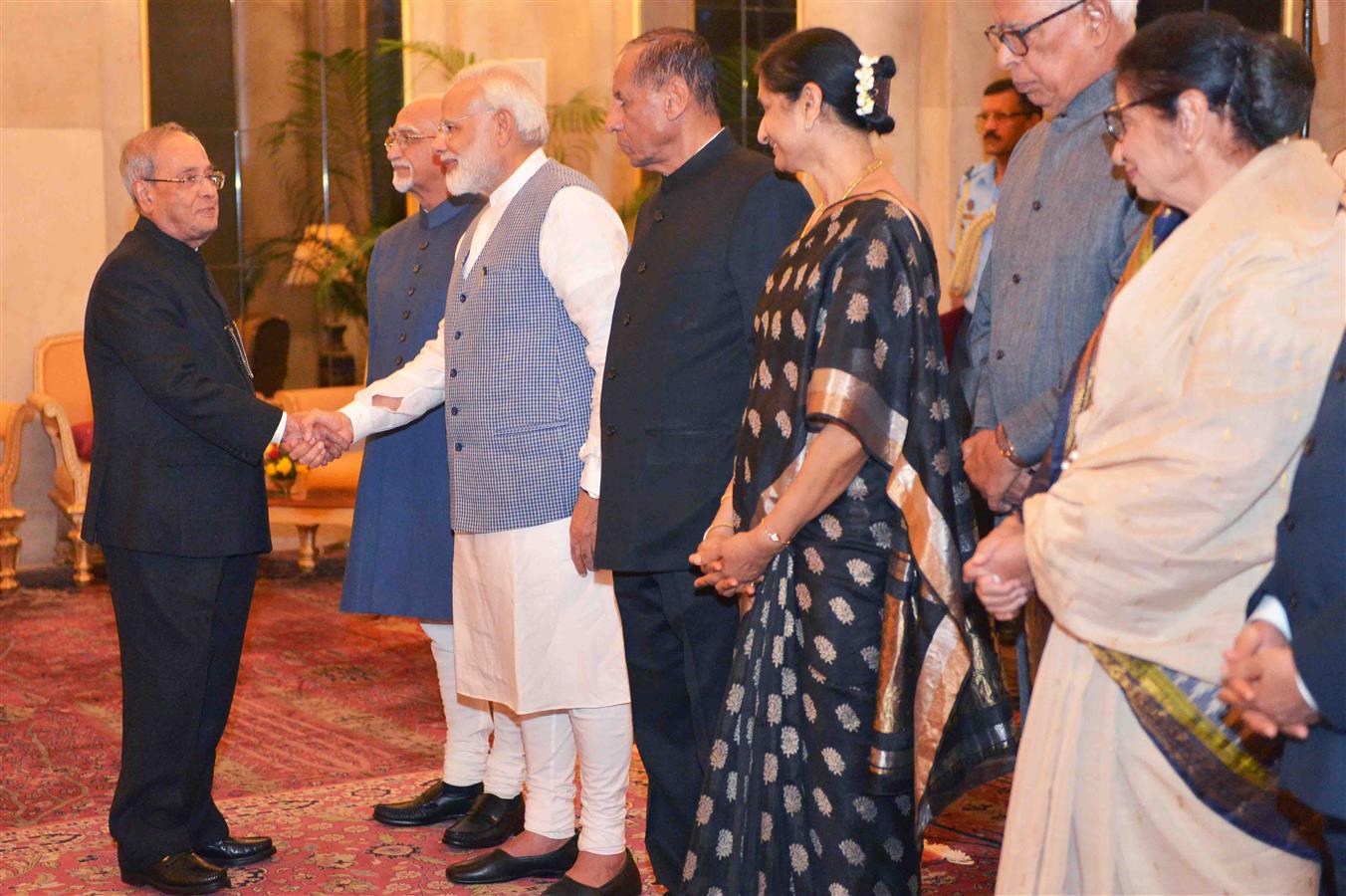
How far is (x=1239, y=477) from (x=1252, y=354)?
0.16m

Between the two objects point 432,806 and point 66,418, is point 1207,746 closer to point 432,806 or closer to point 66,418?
point 432,806

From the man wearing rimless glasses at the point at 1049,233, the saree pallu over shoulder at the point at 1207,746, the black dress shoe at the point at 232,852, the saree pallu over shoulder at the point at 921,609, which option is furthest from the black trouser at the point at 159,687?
the saree pallu over shoulder at the point at 1207,746

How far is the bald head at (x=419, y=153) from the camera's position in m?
4.32

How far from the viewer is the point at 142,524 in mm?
3668

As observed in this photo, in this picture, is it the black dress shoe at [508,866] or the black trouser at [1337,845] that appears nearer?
the black trouser at [1337,845]

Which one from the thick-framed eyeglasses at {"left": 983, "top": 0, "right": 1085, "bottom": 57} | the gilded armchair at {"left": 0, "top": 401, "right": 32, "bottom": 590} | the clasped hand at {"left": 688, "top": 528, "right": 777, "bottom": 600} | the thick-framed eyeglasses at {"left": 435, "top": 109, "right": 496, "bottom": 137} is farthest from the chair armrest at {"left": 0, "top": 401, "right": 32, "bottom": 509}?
the thick-framed eyeglasses at {"left": 983, "top": 0, "right": 1085, "bottom": 57}

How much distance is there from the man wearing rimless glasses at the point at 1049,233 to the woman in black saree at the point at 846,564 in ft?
0.42

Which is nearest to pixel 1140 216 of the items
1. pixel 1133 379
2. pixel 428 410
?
pixel 1133 379

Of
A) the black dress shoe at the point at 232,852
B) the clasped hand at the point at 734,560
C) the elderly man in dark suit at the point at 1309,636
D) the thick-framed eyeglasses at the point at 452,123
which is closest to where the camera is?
the elderly man in dark suit at the point at 1309,636

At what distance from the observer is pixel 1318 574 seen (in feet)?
6.48

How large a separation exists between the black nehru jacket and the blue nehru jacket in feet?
3.22

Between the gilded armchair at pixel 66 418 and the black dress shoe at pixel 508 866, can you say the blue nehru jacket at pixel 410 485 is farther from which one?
the gilded armchair at pixel 66 418

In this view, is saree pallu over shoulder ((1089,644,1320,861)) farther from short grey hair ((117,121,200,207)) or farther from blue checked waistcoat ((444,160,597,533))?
short grey hair ((117,121,200,207))

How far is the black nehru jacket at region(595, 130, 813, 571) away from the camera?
324 cm
